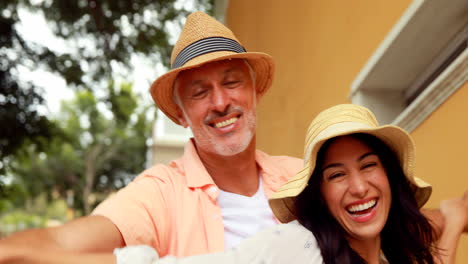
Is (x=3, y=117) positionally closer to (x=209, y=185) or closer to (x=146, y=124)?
(x=209, y=185)

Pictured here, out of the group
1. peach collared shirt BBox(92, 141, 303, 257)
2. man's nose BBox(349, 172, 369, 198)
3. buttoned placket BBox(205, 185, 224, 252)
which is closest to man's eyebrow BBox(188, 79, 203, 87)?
peach collared shirt BBox(92, 141, 303, 257)

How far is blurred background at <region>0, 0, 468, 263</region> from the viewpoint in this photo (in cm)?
254

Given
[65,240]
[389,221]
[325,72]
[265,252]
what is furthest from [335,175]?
[325,72]

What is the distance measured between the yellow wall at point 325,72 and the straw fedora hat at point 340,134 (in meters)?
0.45

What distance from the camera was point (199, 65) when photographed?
256 centimetres

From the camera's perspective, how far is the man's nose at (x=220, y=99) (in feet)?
8.36

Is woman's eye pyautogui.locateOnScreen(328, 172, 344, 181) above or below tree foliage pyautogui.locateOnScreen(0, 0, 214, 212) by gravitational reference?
above

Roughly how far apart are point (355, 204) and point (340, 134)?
0.21m

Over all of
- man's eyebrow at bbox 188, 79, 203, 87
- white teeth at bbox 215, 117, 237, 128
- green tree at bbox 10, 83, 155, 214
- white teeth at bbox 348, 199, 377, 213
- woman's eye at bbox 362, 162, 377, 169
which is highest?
man's eyebrow at bbox 188, 79, 203, 87

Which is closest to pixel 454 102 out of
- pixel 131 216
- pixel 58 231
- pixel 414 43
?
pixel 414 43

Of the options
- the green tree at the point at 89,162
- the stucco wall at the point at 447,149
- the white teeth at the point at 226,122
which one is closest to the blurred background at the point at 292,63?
the stucco wall at the point at 447,149

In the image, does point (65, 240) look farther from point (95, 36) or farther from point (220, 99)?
point (95, 36)

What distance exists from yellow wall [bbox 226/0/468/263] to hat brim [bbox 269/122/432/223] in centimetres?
41

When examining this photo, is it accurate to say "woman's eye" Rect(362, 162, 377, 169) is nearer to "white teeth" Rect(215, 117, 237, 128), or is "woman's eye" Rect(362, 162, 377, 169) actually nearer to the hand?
the hand
